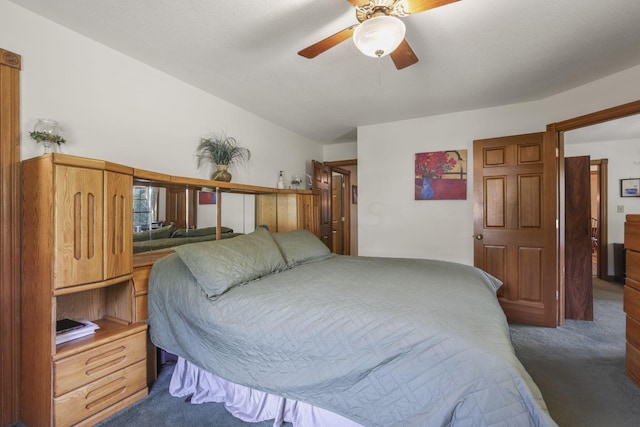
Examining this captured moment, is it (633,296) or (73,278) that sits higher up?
(73,278)

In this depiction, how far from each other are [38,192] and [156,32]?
1.28 m

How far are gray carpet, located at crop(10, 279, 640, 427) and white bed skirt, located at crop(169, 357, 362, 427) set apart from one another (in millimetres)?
48

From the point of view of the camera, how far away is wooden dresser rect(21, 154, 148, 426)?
4.84ft

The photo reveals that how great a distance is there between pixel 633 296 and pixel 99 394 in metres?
3.58

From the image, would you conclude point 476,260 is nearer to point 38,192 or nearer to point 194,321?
point 194,321

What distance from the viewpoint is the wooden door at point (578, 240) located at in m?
3.22

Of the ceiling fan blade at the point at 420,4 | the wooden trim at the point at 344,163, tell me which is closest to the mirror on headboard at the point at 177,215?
the ceiling fan blade at the point at 420,4

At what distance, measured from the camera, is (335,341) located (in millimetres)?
1322

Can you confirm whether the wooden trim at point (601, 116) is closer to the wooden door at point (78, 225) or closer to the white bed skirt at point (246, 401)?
the white bed skirt at point (246, 401)

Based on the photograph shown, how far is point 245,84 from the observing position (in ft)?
9.12

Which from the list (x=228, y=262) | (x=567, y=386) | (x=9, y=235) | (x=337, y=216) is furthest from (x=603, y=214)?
(x=9, y=235)

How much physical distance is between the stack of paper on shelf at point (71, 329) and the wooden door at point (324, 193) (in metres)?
3.38

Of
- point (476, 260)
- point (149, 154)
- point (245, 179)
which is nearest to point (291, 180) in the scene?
point (245, 179)

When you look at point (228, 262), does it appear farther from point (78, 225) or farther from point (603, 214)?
point (603, 214)
